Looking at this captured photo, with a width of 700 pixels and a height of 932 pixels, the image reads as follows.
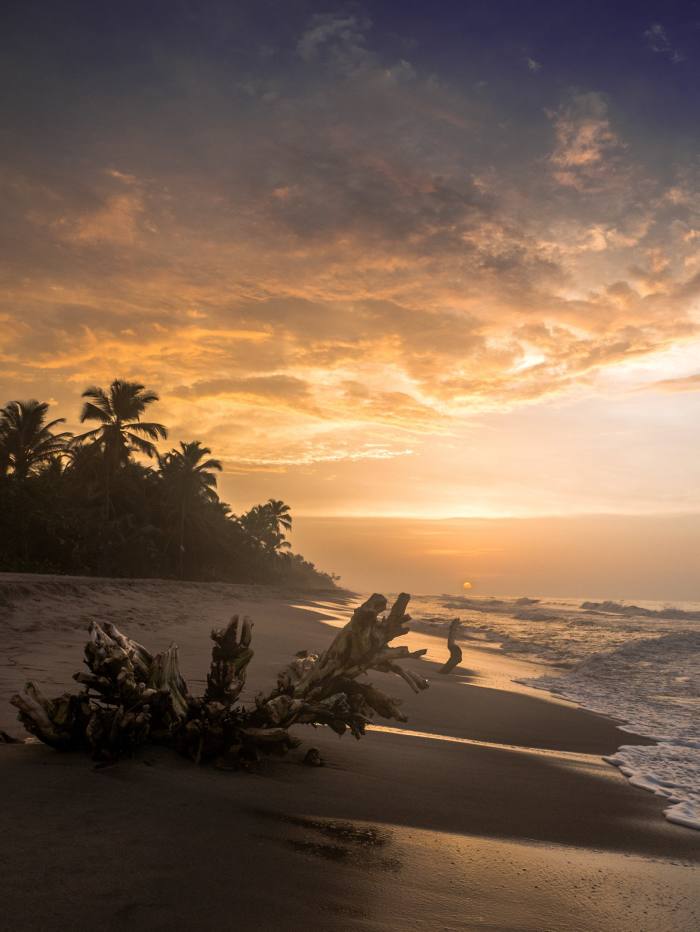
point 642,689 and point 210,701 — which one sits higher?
point 210,701

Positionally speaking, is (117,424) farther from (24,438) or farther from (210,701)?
(210,701)

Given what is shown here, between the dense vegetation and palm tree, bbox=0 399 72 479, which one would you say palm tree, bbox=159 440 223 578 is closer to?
the dense vegetation

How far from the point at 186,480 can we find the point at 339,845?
50355mm

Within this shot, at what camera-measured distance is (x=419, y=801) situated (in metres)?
3.87

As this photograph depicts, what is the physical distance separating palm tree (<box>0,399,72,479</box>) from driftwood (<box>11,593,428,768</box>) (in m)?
36.6

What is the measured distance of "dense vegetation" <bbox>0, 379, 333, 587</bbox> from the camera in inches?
1236

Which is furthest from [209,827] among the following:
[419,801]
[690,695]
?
[690,695]

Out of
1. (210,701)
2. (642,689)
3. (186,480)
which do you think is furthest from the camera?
(186,480)

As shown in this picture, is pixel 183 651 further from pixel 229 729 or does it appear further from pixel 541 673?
pixel 541 673

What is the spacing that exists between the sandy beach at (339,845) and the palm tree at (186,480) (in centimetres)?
4671

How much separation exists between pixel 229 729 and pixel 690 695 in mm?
11102

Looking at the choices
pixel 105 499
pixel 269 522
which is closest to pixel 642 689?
pixel 105 499

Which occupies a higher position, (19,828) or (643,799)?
(19,828)

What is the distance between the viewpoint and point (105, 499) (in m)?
37.7
